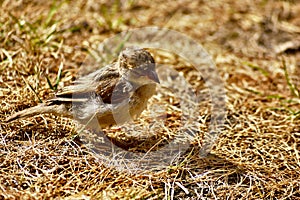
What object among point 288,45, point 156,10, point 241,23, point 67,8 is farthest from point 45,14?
point 288,45

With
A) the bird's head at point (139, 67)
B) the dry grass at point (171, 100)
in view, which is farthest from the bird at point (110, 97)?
the dry grass at point (171, 100)

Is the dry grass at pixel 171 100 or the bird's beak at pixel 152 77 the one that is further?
the bird's beak at pixel 152 77

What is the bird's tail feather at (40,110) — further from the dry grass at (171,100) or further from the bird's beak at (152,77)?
the bird's beak at (152,77)

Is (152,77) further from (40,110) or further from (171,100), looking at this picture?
(171,100)

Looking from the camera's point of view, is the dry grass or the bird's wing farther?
the bird's wing

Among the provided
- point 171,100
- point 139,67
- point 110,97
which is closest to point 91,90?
point 110,97

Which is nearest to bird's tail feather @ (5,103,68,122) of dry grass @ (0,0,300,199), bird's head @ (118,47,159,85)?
dry grass @ (0,0,300,199)

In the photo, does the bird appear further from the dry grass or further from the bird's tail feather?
the dry grass

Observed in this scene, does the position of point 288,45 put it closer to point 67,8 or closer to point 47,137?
point 67,8
